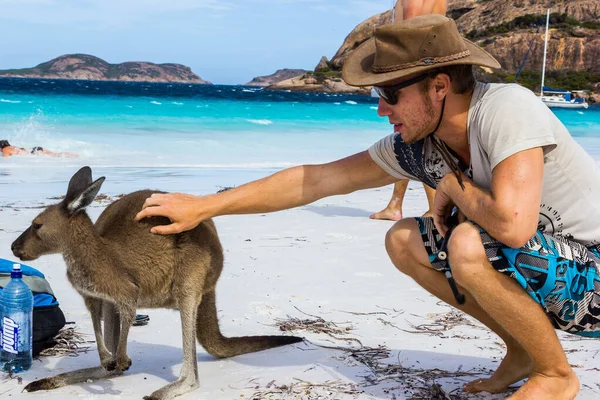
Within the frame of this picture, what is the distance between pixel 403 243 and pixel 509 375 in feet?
1.97

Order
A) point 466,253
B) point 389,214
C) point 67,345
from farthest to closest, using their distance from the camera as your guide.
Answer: point 389,214, point 67,345, point 466,253

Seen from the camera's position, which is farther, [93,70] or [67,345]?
[93,70]

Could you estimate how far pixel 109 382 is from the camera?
2.94 metres

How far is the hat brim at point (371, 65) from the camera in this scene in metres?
2.41

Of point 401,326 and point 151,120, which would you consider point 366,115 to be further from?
point 401,326

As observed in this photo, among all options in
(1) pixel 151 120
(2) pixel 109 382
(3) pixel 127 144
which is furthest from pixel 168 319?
(1) pixel 151 120

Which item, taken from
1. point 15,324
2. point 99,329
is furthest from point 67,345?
point 99,329

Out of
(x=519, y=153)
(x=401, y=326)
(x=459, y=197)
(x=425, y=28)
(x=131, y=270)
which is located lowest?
(x=401, y=326)

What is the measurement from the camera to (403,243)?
9.12ft

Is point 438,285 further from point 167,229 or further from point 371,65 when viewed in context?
point 167,229

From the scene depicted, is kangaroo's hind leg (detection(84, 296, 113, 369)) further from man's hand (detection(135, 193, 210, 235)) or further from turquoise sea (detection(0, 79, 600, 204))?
turquoise sea (detection(0, 79, 600, 204))

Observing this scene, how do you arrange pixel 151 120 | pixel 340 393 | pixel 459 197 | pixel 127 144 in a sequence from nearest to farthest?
pixel 459 197 → pixel 340 393 → pixel 127 144 → pixel 151 120

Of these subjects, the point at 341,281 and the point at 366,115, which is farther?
the point at 366,115

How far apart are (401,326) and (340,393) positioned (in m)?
0.96
